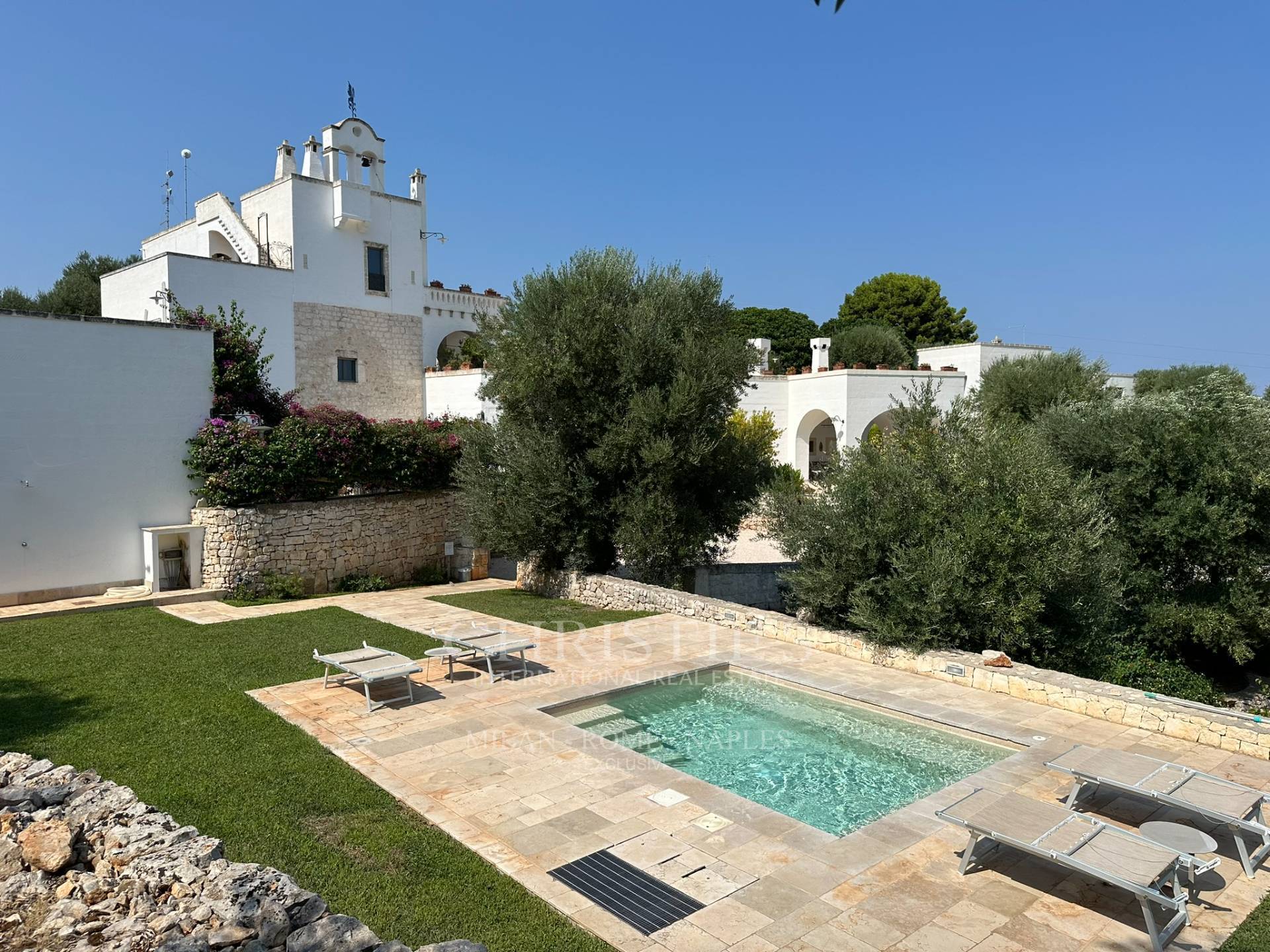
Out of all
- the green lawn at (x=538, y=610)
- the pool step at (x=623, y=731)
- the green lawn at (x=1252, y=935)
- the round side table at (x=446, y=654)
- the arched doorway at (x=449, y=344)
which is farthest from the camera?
the arched doorway at (x=449, y=344)

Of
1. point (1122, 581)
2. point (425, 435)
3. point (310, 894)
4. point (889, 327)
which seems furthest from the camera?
point (889, 327)

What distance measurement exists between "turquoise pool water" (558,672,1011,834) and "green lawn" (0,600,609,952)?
2649mm

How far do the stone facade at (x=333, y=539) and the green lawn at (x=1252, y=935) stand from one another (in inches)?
567

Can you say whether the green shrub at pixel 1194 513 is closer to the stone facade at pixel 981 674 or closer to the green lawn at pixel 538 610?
the stone facade at pixel 981 674

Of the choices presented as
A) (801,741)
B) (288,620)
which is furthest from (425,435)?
(801,741)

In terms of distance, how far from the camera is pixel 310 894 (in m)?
4.15

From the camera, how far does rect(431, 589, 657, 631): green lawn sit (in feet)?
43.1

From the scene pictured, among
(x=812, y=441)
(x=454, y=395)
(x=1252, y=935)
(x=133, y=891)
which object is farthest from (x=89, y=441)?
(x=812, y=441)

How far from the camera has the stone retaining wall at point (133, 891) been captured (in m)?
3.80

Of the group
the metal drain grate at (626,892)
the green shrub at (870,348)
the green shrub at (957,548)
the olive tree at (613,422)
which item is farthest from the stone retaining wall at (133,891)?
the green shrub at (870,348)

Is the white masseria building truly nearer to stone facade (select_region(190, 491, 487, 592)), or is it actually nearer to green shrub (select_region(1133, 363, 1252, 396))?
stone facade (select_region(190, 491, 487, 592))

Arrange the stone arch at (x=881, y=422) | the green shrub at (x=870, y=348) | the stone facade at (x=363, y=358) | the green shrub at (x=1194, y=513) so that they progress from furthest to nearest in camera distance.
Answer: the green shrub at (x=870, y=348) → the stone arch at (x=881, y=422) → the stone facade at (x=363, y=358) → the green shrub at (x=1194, y=513)

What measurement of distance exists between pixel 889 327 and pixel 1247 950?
45.4 m

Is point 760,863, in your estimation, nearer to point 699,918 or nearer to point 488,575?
point 699,918
